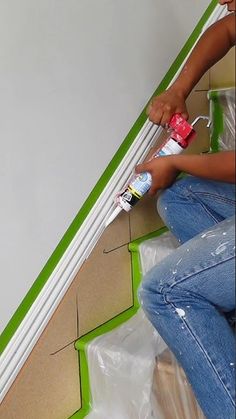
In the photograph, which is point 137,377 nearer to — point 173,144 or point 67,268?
point 67,268

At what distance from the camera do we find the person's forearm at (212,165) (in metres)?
0.76

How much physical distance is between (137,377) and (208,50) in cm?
69

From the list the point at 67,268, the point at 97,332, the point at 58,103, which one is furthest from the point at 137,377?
the point at 58,103

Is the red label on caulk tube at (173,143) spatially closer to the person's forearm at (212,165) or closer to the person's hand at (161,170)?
Result: the person's hand at (161,170)

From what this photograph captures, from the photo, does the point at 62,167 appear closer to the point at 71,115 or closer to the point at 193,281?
the point at 71,115

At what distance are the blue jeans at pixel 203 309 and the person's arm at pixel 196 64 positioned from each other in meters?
0.36

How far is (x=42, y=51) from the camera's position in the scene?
1050mm

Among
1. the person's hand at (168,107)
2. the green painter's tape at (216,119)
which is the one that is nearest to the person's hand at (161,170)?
the person's hand at (168,107)

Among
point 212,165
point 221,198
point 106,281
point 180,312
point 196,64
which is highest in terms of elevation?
point 196,64

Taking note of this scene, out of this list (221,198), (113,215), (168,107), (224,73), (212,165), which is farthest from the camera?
(224,73)

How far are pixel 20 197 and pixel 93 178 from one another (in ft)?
0.72

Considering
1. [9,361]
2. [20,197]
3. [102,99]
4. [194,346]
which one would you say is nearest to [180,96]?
[102,99]

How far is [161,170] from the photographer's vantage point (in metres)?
0.98

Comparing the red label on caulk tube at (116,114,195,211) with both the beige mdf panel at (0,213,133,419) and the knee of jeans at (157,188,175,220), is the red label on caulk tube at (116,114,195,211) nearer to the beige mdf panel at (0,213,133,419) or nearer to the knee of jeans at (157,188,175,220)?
the knee of jeans at (157,188,175,220)
